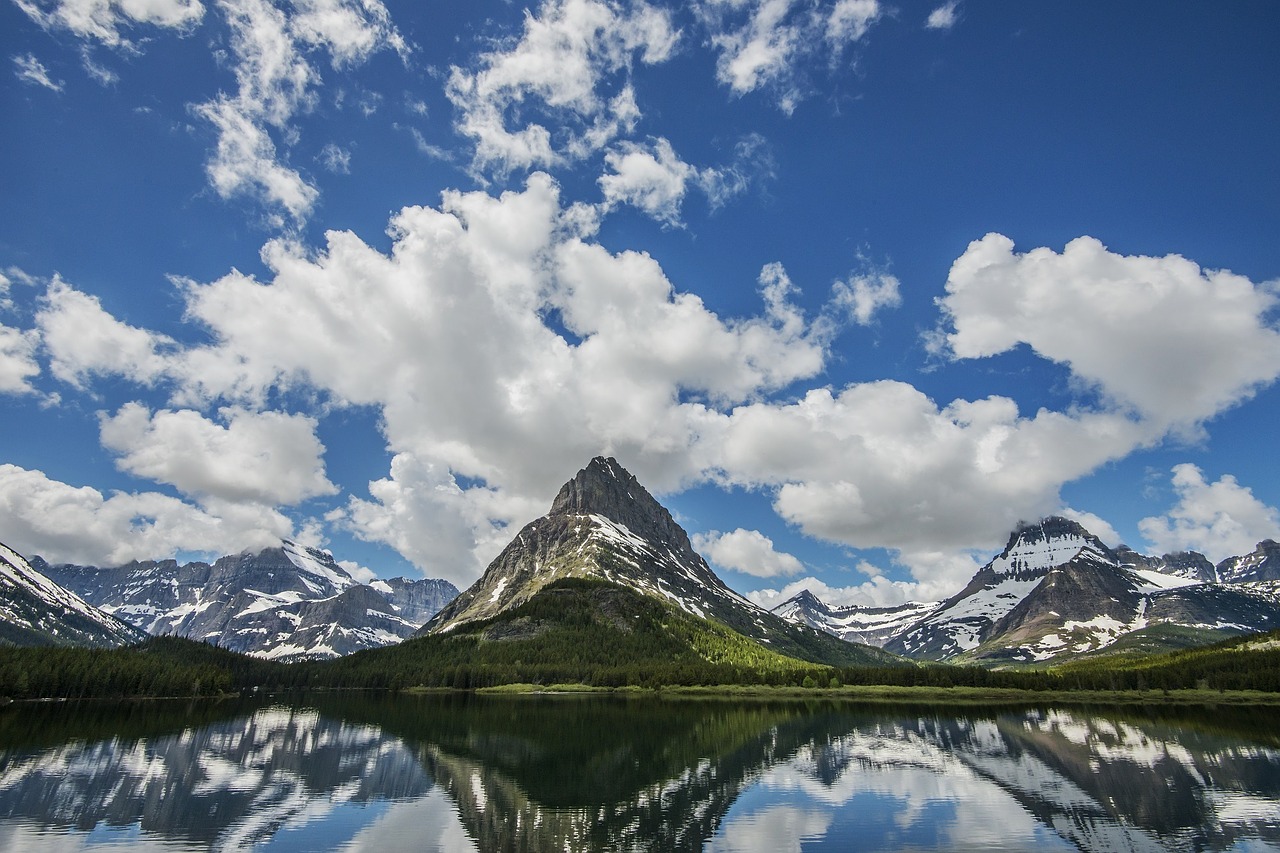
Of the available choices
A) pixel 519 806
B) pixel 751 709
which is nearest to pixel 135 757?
pixel 519 806

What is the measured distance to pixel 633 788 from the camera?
5259 centimetres

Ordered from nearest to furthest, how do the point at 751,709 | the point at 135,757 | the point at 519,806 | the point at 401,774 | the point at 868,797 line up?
the point at 519,806 → the point at 868,797 → the point at 401,774 → the point at 135,757 → the point at 751,709

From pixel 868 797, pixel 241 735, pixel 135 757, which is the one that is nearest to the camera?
pixel 868 797

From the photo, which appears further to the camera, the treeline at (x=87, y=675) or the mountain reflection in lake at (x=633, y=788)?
the treeline at (x=87, y=675)

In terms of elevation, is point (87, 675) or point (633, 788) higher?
point (87, 675)

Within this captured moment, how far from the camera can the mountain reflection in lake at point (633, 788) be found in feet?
127

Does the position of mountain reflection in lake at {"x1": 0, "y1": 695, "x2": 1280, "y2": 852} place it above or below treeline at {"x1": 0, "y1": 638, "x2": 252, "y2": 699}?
below

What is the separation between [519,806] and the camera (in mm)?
47062

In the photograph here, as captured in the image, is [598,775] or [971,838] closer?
[971,838]

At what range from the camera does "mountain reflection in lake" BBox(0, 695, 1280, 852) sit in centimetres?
3878

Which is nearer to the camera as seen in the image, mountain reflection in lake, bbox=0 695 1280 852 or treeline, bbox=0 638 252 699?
mountain reflection in lake, bbox=0 695 1280 852

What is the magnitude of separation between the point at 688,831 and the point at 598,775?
21.6 m

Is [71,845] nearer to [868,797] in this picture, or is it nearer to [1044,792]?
[868,797]

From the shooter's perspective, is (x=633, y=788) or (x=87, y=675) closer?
(x=633, y=788)
